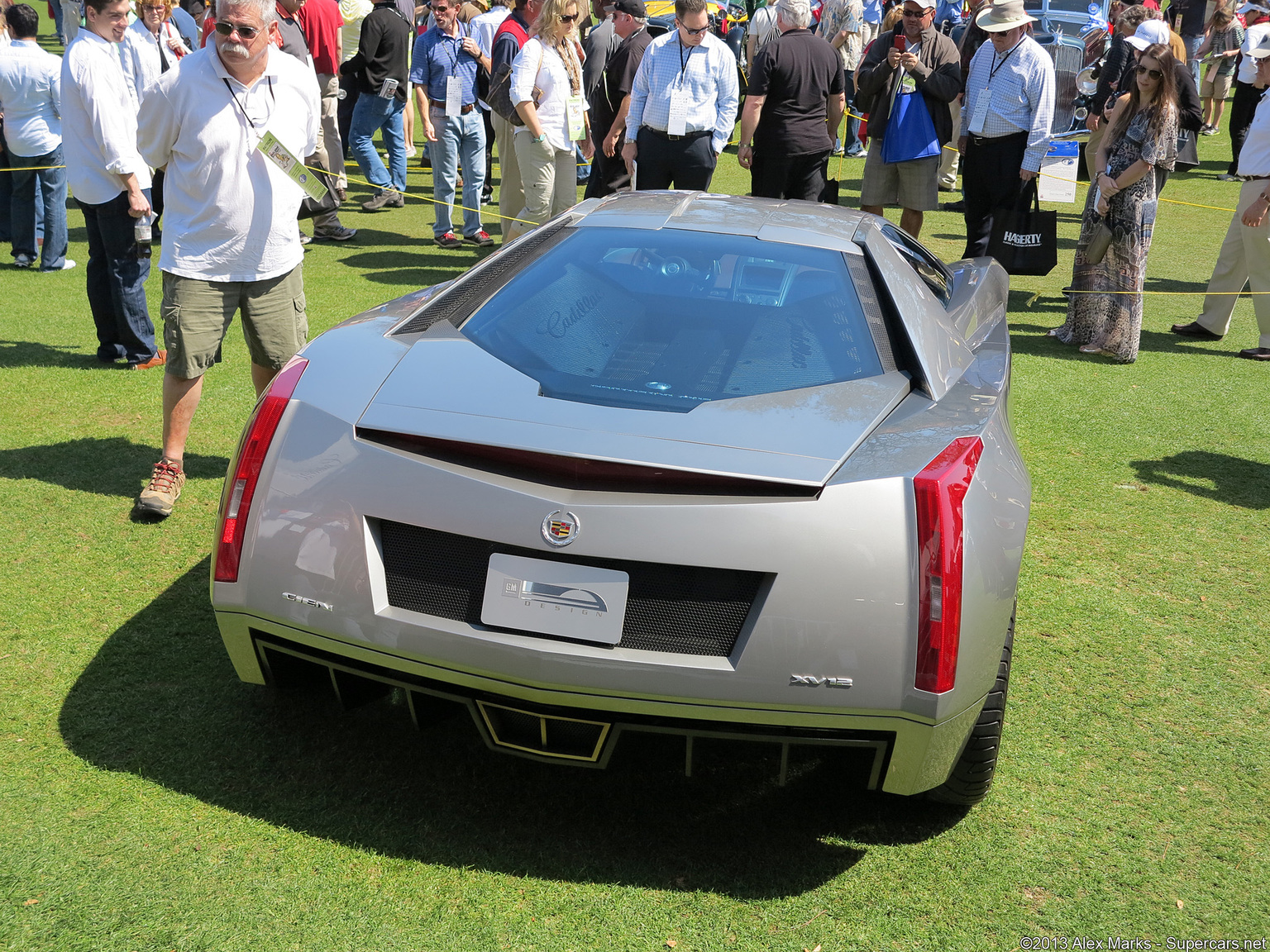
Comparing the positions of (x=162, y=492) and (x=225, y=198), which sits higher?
(x=225, y=198)

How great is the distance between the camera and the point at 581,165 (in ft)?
44.5

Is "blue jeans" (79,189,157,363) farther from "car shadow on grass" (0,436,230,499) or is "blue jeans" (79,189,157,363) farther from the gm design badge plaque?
the gm design badge plaque

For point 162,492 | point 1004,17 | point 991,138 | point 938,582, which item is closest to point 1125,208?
point 991,138

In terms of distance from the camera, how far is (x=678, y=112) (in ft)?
26.0

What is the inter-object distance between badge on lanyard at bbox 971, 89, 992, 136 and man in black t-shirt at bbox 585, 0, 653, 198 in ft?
8.97

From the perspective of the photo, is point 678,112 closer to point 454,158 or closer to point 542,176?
point 542,176

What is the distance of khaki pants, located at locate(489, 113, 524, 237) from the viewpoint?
898 centimetres

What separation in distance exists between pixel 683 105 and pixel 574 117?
940 mm

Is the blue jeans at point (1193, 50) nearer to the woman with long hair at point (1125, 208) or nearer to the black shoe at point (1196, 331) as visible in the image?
the black shoe at point (1196, 331)

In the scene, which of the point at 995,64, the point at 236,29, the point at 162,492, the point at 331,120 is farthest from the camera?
the point at 331,120

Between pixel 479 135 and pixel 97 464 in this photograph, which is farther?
pixel 479 135

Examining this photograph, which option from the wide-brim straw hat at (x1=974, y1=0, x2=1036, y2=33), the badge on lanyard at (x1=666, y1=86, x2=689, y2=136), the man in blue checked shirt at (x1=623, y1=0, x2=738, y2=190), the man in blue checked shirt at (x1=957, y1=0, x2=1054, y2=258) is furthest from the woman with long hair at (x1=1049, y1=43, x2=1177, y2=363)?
the badge on lanyard at (x1=666, y1=86, x2=689, y2=136)

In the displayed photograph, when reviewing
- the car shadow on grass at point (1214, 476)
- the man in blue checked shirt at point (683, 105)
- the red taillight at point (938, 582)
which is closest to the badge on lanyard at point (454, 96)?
the man in blue checked shirt at point (683, 105)

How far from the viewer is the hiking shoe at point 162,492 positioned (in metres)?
4.25
